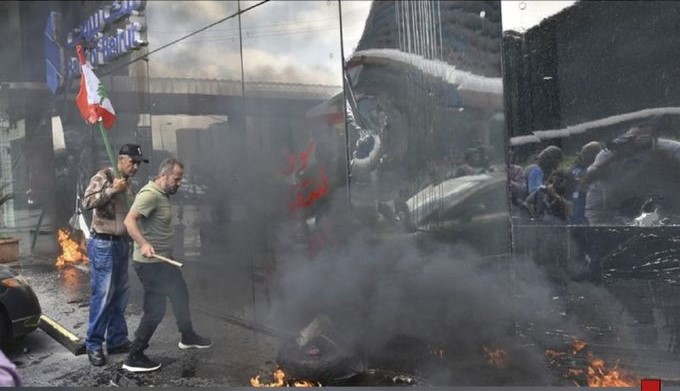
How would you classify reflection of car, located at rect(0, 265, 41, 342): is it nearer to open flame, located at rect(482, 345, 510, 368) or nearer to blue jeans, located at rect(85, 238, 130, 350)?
blue jeans, located at rect(85, 238, 130, 350)

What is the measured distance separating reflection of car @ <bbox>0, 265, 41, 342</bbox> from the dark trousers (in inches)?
20.8

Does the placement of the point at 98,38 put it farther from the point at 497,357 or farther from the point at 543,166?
the point at 497,357

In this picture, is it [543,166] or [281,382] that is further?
[543,166]

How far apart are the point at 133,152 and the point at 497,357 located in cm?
244

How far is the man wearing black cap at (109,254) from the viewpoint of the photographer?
2.89m

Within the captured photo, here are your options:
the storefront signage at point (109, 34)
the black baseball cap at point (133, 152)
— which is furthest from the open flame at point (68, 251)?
the storefront signage at point (109, 34)

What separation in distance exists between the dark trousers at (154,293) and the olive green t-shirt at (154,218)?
7cm

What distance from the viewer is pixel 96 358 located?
3.08m

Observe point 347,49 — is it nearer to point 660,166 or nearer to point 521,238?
point 521,238

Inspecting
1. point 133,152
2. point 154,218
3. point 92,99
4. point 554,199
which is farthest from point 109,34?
point 554,199

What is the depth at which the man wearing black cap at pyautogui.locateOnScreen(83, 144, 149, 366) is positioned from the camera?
2.89m

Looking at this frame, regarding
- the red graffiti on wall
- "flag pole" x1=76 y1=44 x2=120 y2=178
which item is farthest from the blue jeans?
the red graffiti on wall

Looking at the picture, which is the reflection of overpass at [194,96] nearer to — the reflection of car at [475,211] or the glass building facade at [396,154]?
the glass building facade at [396,154]

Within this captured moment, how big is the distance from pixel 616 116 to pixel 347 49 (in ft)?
5.85
